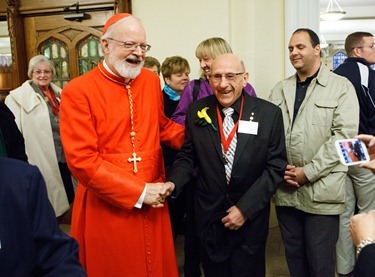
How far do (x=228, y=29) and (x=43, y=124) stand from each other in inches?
74.8

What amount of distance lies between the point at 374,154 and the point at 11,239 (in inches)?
57.7

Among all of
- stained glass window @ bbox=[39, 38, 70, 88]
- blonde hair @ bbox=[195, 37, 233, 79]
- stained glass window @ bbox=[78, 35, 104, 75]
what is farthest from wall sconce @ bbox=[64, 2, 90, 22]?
blonde hair @ bbox=[195, 37, 233, 79]

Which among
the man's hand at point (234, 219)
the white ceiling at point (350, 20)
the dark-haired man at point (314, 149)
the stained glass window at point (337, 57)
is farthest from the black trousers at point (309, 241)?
the stained glass window at point (337, 57)

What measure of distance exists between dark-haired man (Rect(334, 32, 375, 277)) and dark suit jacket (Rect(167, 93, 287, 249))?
956 mm

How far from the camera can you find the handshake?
6.43 feet

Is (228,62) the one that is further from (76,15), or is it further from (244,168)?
(76,15)

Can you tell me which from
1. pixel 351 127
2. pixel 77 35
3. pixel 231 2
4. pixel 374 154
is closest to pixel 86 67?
pixel 77 35

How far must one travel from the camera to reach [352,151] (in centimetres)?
162

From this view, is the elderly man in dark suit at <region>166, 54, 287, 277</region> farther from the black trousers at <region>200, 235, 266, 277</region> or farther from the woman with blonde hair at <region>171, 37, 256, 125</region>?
the woman with blonde hair at <region>171, 37, 256, 125</region>

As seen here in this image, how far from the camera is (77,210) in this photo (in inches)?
82.8

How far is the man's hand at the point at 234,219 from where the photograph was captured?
2080 mm

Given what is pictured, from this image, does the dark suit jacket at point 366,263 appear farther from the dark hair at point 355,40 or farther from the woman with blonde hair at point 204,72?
the dark hair at point 355,40

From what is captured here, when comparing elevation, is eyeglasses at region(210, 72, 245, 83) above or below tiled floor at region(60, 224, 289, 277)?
above

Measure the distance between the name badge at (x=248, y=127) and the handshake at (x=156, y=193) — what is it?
483 millimetres
